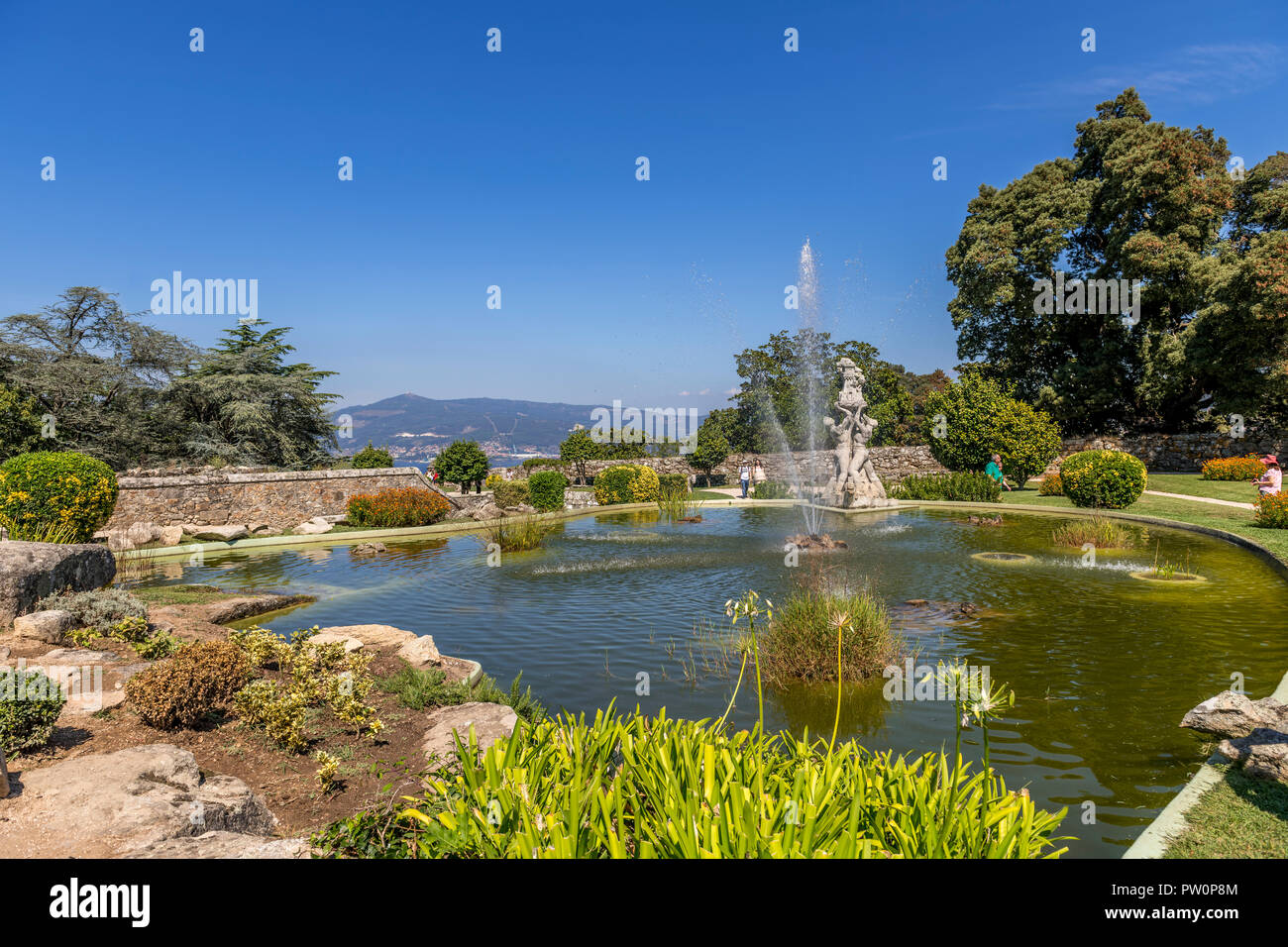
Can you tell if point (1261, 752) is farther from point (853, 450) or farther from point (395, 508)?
point (395, 508)

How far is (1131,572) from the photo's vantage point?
12.7 meters

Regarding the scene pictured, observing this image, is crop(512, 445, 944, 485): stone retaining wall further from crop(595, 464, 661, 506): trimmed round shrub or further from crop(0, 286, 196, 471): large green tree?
crop(0, 286, 196, 471): large green tree

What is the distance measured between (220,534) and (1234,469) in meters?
37.5

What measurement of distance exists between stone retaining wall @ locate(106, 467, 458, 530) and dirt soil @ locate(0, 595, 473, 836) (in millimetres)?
17640

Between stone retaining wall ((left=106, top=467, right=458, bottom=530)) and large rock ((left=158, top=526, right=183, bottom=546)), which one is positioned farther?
stone retaining wall ((left=106, top=467, right=458, bottom=530))

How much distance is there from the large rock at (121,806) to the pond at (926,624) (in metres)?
3.42

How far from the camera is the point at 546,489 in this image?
2539 centimetres

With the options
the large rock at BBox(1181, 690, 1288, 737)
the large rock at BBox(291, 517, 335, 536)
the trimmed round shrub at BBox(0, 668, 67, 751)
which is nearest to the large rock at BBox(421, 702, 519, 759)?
the trimmed round shrub at BBox(0, 668, 67, 751)

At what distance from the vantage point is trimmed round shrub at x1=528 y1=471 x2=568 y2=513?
25.4 metres

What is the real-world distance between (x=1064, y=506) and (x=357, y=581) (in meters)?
21.2

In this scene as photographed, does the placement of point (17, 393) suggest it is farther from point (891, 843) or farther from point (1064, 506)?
point (1064, 506)
